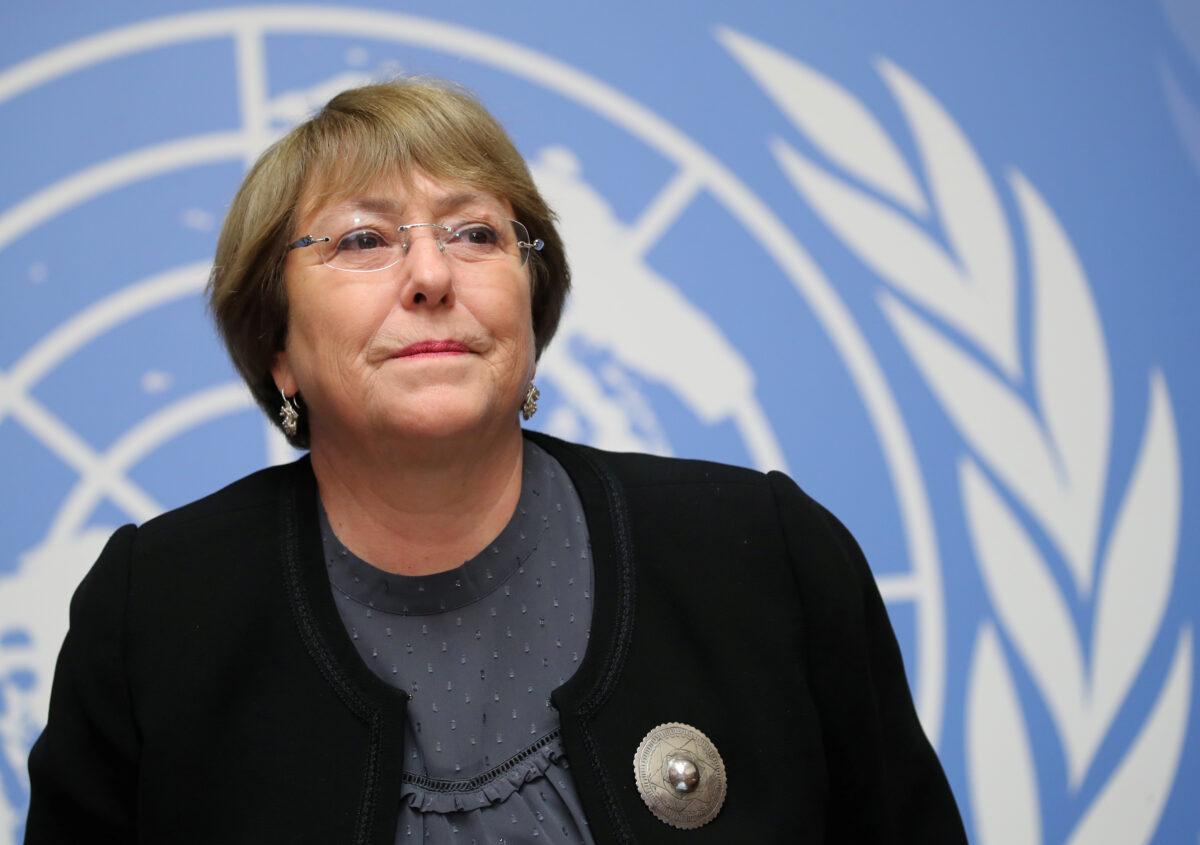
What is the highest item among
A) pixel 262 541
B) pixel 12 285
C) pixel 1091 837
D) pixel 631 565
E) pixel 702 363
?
pixel 12 285

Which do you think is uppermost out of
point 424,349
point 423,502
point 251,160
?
point 251,160

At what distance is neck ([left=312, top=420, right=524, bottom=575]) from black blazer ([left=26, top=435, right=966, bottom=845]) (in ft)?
0.21

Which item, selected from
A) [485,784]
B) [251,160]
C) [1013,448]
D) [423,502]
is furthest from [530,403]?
[1013,448]

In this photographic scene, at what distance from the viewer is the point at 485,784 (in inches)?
61.2

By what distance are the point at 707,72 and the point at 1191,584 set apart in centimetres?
139

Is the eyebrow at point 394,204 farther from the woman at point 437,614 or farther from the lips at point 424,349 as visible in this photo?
the lips at point 424,349

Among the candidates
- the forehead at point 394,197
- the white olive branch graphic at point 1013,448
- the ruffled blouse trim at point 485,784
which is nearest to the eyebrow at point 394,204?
the forehead at point 394,197

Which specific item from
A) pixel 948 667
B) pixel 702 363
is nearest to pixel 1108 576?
pixel 948 667

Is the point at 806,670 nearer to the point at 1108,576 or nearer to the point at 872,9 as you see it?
the point at 1108,576

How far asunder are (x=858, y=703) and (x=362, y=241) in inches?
33.1

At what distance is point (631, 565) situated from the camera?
67.1 inches

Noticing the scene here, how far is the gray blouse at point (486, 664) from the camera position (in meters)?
1.54

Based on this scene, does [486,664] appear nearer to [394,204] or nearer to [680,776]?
[680,776]

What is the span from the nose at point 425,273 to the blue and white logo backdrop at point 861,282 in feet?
3.05
